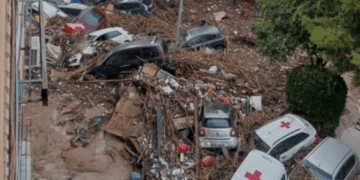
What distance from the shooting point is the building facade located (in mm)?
5868

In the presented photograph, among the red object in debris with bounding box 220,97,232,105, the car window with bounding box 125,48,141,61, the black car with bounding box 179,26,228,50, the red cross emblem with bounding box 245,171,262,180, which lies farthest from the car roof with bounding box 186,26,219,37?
the red cross emblem with bounding box 245,171,262,180

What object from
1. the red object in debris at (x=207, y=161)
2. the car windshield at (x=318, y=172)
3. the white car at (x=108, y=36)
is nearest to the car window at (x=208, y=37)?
the white car at (x=108, y=36)

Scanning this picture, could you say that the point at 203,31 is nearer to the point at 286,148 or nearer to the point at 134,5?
the point at 134,5

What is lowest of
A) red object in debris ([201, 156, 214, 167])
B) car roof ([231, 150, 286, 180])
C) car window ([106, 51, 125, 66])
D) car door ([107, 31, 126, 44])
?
red object in debris ([201, 156, 214, 167])

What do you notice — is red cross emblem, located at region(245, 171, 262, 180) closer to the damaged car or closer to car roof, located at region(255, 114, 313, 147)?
car roof, located at region(255, 114, 313, 147)

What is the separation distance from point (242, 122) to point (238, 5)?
11.2 m

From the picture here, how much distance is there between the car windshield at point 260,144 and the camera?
12.3 meters

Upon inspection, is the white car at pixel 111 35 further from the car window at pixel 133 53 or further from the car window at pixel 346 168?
the car window at pixel 346 168

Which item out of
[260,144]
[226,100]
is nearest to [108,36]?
[226,100]

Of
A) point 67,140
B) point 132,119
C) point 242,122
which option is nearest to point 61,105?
point 67,140

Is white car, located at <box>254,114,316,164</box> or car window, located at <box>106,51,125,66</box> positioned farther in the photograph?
car window, located at <box>106,51,125,66</box>

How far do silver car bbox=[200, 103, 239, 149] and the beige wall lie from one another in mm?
7084

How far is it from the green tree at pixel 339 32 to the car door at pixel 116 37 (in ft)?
25.0

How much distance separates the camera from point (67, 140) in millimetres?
13273
